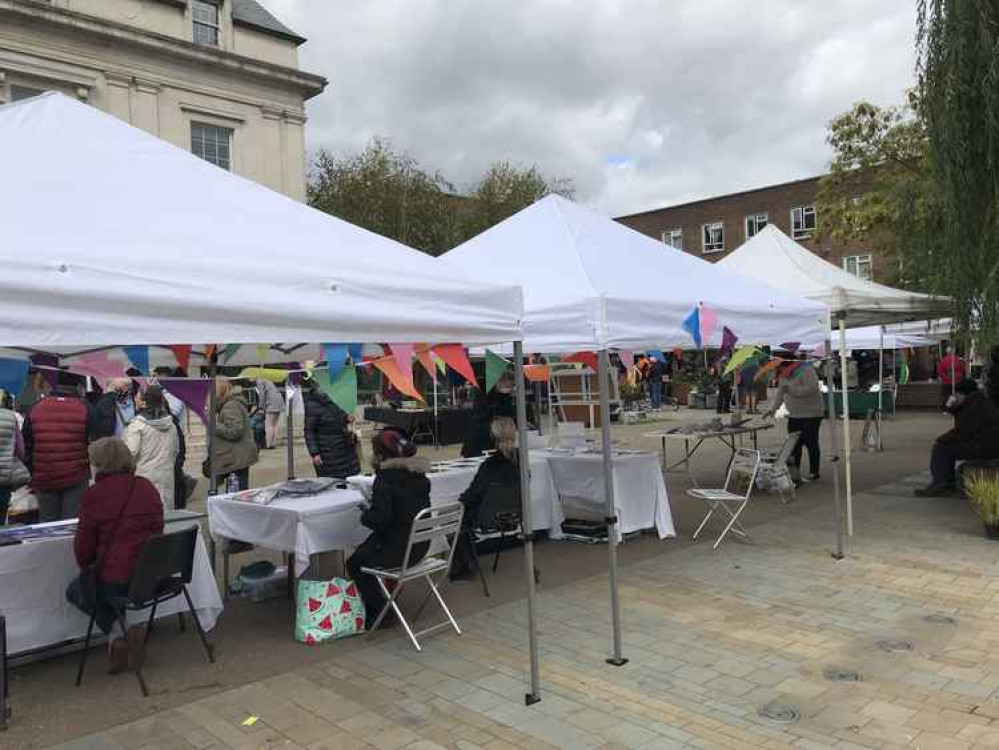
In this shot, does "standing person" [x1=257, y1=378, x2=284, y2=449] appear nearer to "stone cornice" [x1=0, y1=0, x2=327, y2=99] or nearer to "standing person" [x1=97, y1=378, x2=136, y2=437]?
"standing person" [x1=97, y1=378, x2=136, y2=437]

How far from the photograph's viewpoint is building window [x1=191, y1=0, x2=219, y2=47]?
2172cm

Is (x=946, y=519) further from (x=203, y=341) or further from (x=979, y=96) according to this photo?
(x=203, y=341)

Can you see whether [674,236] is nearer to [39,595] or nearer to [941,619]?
[941,619]

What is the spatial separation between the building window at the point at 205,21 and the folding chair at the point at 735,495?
1976 centimetres

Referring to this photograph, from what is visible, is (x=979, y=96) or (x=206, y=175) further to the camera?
(x=979, y=96)

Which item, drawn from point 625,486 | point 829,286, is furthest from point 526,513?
point 829,286

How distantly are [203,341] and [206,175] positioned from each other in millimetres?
1450

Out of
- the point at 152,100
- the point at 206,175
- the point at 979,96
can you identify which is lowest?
the point at 206,175

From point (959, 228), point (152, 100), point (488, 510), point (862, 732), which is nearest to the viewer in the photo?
point (862, 732)

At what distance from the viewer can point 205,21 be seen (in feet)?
71.9

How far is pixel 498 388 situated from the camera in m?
7.55

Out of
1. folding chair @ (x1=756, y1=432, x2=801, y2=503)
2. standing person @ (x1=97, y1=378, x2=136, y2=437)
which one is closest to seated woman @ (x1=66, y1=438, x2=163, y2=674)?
standing person @ (x1=97, y1=378, x2=136, y2=437)

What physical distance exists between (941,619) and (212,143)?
21.8 meters

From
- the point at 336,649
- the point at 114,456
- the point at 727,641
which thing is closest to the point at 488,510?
the point at 336,649
